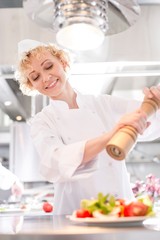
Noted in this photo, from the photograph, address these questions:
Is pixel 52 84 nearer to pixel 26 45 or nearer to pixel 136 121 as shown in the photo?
pixel 26 45

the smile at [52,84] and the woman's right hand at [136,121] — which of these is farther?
the smile at [52,84]

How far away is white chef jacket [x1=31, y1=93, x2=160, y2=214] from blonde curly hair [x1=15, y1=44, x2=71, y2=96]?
0.13 metres

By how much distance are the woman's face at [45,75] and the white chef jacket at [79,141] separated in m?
0.09

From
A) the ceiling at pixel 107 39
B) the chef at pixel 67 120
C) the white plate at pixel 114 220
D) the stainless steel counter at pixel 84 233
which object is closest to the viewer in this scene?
the stainless steel counter at pixel 84 233

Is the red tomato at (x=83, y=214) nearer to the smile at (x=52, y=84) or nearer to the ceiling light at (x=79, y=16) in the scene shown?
the ceiling light at (x=79, y=16)

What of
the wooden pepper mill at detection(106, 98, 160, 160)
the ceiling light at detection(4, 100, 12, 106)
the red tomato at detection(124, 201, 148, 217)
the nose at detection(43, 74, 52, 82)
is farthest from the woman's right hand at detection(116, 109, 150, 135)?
the ceiling light at detection(4, 100, 12, 106)

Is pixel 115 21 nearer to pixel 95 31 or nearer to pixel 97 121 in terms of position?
pixel 95 31

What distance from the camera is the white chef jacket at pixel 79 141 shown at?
1.12 m

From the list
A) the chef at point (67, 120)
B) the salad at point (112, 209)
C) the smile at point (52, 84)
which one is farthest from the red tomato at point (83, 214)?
the smile at point (52, 84)

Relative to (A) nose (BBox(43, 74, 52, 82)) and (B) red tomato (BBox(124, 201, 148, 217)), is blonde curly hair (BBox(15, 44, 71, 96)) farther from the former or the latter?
(B) red tomato (BBox(124, 201, 148, 217))

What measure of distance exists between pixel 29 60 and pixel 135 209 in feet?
2.44

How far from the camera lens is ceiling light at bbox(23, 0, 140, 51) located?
3.02 ft

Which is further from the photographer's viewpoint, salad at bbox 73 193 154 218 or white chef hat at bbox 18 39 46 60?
white chef hat at bbox 18 39 46 60

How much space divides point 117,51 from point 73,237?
896 mm
